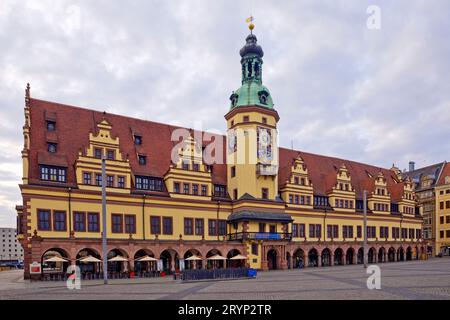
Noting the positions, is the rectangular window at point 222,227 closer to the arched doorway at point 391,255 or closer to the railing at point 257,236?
the railing at point 257,236

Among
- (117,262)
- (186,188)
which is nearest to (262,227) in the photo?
(186,188)

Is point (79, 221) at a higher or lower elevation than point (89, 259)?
higher

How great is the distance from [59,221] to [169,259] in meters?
13.4

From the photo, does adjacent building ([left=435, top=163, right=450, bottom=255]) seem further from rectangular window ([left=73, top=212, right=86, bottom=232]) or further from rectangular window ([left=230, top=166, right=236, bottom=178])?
rectangular window ([left=73, top=212, right=86, bottom=232])

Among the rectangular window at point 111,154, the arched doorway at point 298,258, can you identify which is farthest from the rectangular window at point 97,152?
the arched doorway at point 298,258

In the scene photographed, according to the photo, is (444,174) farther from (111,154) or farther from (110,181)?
(110,181)

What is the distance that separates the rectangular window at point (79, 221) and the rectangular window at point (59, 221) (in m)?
0.96

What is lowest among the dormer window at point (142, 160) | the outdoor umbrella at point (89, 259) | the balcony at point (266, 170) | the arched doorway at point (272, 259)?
the arched doorway at point (272, 259)

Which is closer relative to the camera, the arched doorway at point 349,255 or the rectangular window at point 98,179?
the rectangular window at point 98,179

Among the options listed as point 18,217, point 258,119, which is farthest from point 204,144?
point 18,217

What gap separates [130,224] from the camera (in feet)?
141

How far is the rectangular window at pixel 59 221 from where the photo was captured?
38.3m
